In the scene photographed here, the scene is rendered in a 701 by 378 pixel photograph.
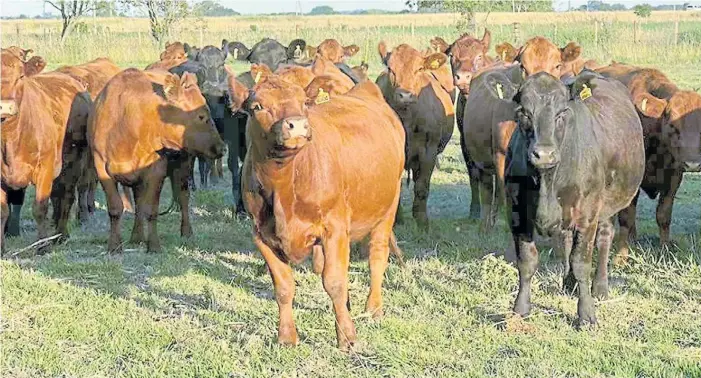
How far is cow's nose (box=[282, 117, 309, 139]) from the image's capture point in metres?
4.68

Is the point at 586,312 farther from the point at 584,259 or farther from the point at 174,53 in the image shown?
the point at 174,53

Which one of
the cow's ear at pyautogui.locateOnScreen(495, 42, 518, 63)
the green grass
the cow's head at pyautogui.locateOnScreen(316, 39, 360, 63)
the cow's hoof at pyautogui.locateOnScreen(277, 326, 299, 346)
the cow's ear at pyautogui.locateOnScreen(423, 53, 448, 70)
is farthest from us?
the cow's head at pyautogui.locateOnScreen(316, 39, 360, 63)

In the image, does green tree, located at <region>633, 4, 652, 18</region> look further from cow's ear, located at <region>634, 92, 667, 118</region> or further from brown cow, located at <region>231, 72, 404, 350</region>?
brown cow, located at <region>231, 72, 404, 350</region>

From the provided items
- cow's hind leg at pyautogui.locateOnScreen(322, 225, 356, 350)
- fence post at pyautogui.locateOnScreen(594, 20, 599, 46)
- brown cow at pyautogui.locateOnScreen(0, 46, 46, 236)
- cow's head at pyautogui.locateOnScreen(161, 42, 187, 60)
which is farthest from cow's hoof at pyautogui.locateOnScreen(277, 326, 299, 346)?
fence post at pyautogui.locateOnScreen(594, 20, 599, 46)

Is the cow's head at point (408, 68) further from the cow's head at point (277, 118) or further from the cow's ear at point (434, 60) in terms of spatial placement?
the cow's head at point (277, 118)

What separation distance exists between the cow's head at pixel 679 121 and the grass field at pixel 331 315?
783mm

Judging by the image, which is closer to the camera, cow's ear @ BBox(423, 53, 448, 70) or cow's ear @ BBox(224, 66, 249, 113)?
cow's ear @ BBox(224, 66, 249, 113)

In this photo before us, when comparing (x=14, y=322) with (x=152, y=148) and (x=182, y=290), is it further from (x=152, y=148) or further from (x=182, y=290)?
(x=152, y=148)

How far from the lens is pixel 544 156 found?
5141 millimetres

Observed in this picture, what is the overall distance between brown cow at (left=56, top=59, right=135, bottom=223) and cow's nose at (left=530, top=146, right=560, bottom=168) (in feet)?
19.4

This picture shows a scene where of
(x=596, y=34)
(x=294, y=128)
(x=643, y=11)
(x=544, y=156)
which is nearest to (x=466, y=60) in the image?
(x=544, y=156)

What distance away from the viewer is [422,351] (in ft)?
17.1

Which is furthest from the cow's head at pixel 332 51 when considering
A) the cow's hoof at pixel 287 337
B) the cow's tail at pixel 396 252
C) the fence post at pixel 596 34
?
the fence post at pixel 596 34

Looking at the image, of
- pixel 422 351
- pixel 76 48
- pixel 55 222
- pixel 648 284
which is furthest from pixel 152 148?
pixel 76 48
